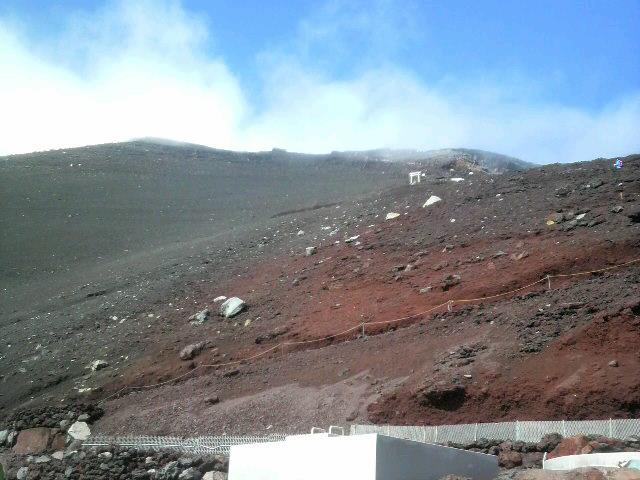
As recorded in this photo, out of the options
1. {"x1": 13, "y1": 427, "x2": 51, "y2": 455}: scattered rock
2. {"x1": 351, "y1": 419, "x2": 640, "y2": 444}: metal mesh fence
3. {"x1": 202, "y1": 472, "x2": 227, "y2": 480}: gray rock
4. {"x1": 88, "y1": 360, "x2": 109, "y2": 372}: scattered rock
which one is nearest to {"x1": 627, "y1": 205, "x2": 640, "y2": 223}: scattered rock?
{"x1": 351, "y1": 419, "x2": 640, "y2": 444}: metal mesh fence

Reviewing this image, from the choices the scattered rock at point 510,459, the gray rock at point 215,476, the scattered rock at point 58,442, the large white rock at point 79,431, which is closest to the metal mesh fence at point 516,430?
the scattered rock at point 510,459

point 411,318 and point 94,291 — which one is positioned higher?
point 94,291

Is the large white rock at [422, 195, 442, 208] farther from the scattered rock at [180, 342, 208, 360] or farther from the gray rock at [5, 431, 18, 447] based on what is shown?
the gray rock at [5, 431, 18, 447]

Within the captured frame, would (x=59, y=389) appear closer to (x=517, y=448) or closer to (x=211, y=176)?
(x=517, y=448)

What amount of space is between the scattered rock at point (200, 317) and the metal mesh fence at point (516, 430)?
27.5 feet

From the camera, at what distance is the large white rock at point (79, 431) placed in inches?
591

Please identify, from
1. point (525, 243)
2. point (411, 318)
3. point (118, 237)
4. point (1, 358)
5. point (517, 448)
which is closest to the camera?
point (517, 448)

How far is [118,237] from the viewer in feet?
109

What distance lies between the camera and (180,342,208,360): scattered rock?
17.6 meters

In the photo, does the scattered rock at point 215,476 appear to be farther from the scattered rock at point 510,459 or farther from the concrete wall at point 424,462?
the scattered rock at point 510,459

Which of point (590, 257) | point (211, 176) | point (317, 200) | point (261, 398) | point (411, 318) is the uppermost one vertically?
point (211, 176)

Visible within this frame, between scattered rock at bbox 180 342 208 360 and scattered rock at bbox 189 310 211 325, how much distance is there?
60.6 inches

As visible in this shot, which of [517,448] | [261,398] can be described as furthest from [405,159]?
[517,448]

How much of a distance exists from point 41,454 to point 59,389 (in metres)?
3.46
